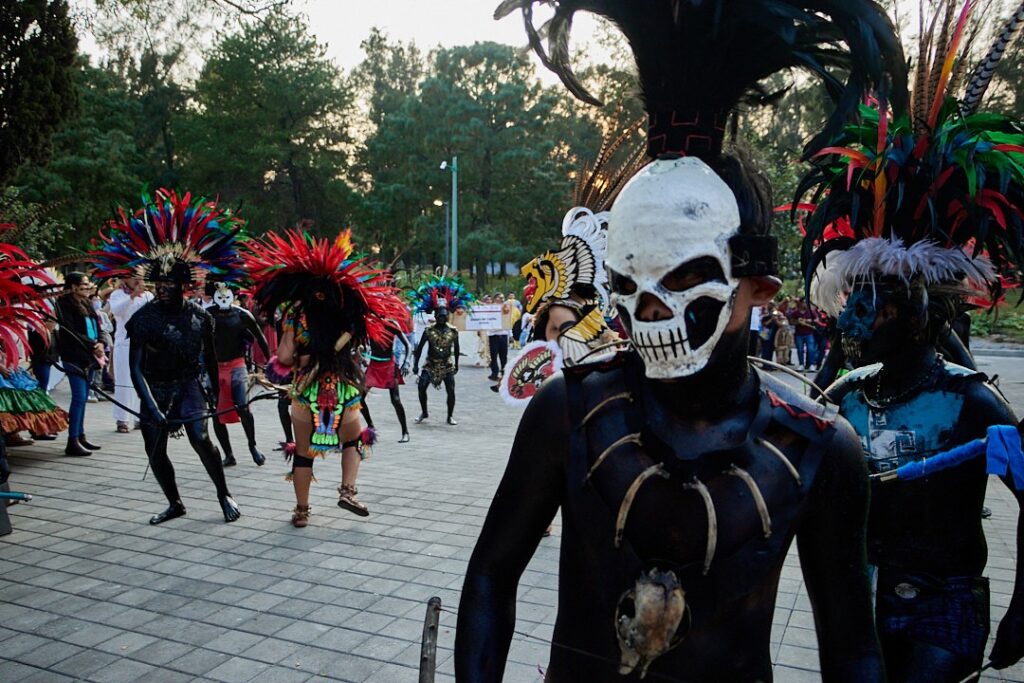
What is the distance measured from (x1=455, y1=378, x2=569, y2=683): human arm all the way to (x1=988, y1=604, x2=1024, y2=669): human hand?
5.62 ft

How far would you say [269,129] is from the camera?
41.7 metres

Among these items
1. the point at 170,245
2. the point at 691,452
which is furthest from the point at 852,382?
the point at 170,245

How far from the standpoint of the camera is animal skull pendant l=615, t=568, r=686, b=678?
1.50 m

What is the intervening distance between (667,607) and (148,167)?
4739 centimetres

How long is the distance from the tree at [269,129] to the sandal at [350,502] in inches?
1416

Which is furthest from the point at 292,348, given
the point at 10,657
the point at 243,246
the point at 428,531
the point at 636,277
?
the point at 636,277

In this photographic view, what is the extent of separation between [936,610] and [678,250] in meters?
1.92

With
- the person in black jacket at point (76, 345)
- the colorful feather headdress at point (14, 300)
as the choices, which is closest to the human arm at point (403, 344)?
the colorful feather headdress at point (14, 300)

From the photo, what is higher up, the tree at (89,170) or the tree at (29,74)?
the tree at (89,170)

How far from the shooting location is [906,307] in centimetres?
296

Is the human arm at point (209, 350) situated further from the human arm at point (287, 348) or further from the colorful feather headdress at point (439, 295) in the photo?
the colorful feather headdress at point (439, 295)

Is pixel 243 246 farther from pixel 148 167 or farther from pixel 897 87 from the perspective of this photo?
pixel 148 167

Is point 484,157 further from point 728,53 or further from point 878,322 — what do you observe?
point 728,53

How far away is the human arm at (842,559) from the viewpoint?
1626 mm
